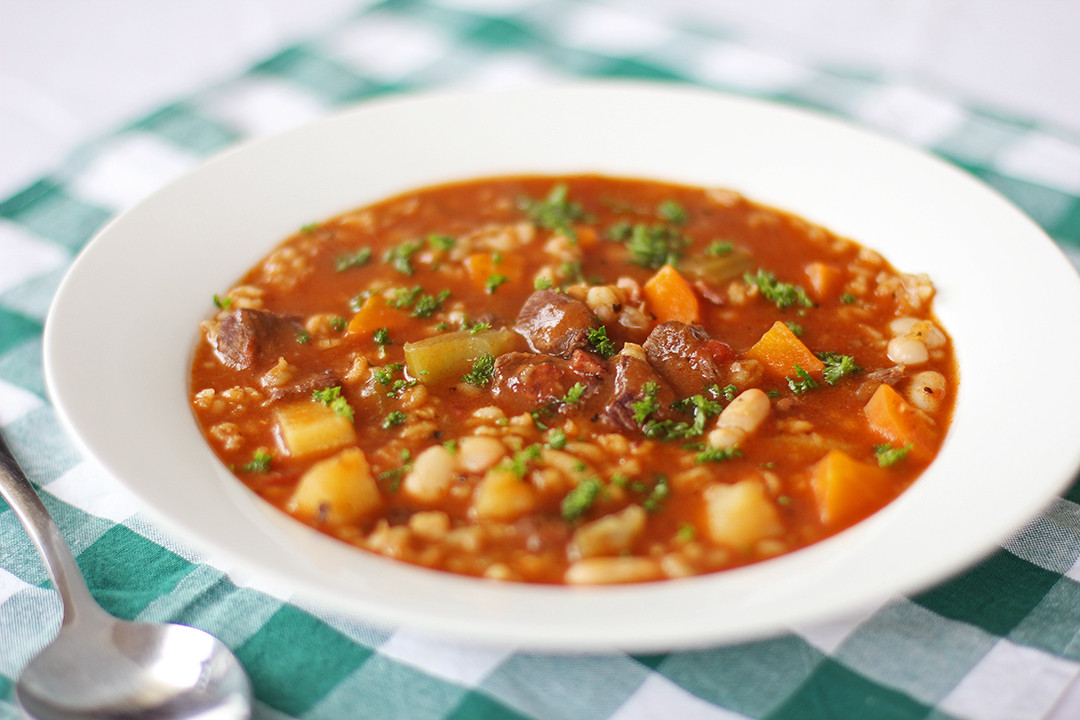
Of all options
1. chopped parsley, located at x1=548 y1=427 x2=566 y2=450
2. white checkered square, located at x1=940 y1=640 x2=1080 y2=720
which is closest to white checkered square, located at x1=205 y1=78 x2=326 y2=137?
chopped parsley, located at x1=548 y1=427 x2=566 y2=450

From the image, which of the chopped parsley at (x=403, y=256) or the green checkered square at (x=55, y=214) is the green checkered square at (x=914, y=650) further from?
the green checkered square at (x=55, y=214)

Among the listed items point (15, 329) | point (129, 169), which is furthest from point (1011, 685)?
point (129, 169)

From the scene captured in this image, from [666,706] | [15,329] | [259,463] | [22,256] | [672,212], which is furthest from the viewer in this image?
[22,256]

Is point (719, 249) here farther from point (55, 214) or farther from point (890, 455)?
point (55, 214)

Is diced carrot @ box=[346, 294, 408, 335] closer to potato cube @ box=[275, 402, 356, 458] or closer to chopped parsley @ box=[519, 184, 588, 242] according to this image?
potato cube @ box=[275, 402, 356, 458]

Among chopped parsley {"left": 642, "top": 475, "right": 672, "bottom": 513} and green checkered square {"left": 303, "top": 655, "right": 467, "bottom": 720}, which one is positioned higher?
chopped parsley {"left": 642, "top": 475, "right": 672, "bottom": 513}

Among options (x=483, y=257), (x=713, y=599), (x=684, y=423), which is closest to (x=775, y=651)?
(x=713, y=599)

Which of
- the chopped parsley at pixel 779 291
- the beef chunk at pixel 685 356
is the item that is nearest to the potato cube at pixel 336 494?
the beef chunk at pixel 685 356
